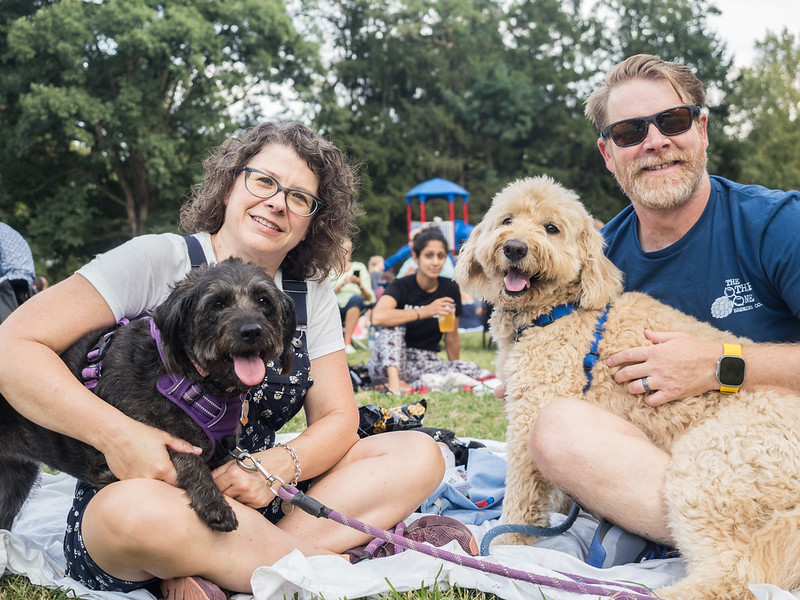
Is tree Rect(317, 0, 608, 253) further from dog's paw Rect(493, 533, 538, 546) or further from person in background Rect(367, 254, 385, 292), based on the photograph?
dog's paw Rect(493, 533, 538, 546)

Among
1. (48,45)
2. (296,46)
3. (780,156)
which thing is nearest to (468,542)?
(48,45)

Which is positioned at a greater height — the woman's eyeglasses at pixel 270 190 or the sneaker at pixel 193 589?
the woman's eyeglasses at pixel 270 190

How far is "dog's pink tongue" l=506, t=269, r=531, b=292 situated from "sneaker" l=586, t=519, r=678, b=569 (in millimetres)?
1191

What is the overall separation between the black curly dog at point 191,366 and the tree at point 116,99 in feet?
81.6

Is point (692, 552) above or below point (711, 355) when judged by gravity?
below

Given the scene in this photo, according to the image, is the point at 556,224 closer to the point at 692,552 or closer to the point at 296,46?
the point at 692,552

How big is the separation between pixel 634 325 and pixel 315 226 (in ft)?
5.15

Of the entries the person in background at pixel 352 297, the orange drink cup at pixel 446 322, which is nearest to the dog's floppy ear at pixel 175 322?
the orange drink cup at pixel 446 322

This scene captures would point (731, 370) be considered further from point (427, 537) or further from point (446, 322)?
point (446, 322)

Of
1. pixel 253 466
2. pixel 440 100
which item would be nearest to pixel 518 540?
pixel 253 466

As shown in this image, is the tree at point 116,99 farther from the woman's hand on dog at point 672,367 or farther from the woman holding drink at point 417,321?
the woman's hand on dog at point 672,367

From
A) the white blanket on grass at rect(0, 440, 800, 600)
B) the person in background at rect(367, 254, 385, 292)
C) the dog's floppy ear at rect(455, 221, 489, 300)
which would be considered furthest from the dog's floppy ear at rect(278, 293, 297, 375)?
the person in background at rect(367, 254, 385, 292)

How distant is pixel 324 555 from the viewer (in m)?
2.43

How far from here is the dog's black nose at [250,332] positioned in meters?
2.19
